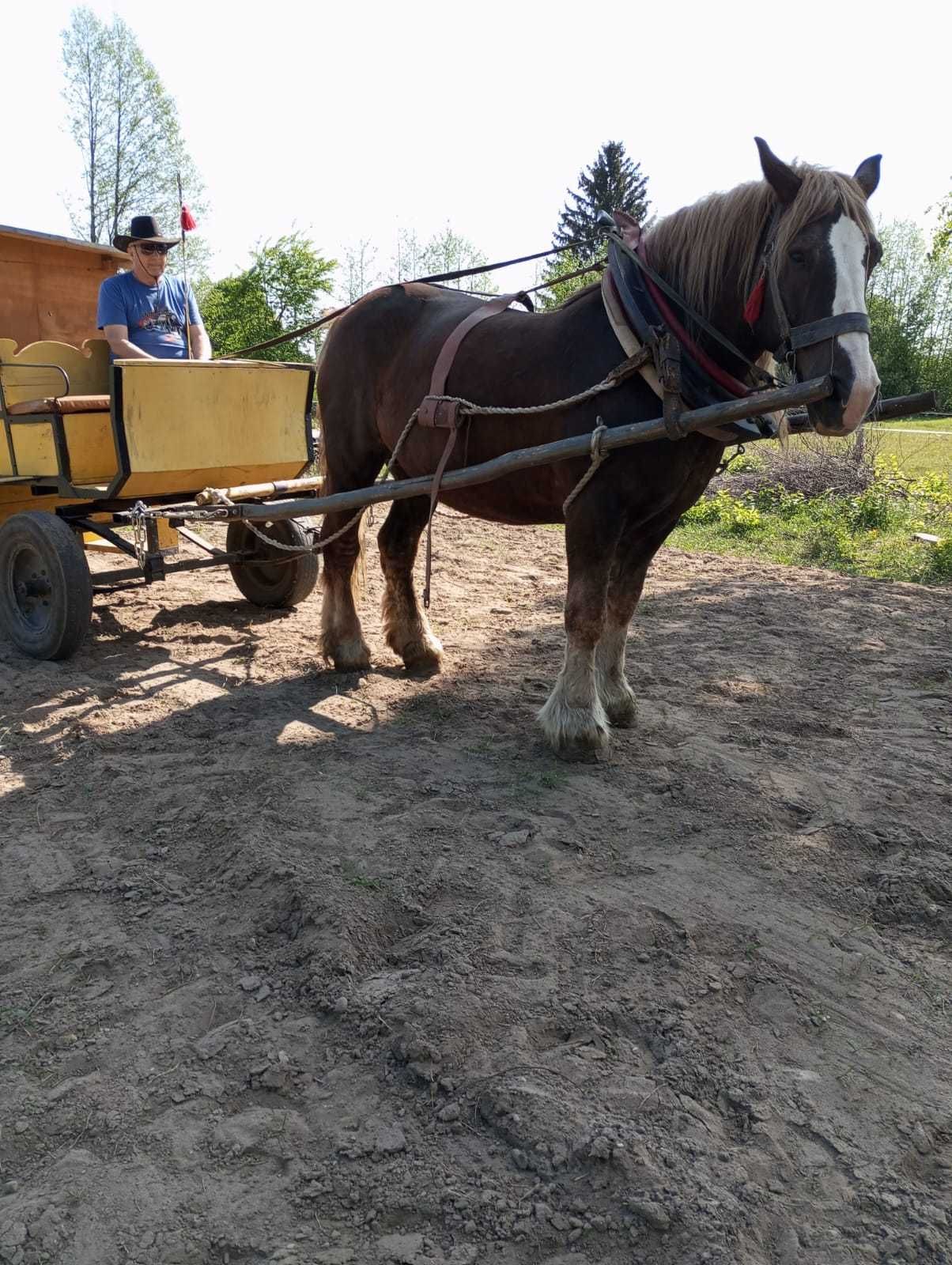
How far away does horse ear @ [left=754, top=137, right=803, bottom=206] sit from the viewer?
9.33ft

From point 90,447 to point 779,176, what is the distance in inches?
140

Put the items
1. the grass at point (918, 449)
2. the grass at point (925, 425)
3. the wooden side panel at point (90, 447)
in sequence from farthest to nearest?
the grass at point (925, 425)
the grass at point (918, 449)
the wooden side panel at point (90, 447)

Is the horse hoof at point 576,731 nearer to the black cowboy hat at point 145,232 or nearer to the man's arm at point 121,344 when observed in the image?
the man's arm at point 121,344

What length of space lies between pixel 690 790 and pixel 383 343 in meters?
2.65

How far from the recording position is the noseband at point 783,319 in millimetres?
2764

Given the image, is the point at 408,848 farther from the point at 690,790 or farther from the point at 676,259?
the point at 676,259

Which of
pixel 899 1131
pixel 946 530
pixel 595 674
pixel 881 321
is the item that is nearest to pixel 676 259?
pixel 595 674

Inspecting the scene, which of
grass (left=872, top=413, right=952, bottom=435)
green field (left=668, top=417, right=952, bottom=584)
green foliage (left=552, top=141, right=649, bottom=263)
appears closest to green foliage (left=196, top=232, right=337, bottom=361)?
green field (left=668, top=417, right=952, bottom=584)

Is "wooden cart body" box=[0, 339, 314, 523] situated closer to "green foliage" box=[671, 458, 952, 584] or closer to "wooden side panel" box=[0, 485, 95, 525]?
"wooden side panel" box=[0, 485, 95, 525]

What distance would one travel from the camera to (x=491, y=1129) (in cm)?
189

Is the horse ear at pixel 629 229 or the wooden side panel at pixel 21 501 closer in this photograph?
the horse ear at pixel 629 229

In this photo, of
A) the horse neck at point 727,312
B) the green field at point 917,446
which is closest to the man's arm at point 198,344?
the horse neck at point 727,312

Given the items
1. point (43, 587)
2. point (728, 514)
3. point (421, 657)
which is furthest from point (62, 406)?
point (728, 514)

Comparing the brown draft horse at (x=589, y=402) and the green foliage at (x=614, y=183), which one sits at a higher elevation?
the green foliage at (x=614, y=183)
